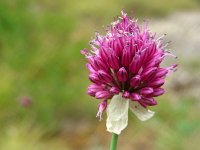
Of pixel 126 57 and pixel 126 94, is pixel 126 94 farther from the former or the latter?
pixel 126 57

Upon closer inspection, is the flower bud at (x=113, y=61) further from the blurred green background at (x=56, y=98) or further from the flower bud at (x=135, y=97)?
the blurred green background at (x=56, y=98)

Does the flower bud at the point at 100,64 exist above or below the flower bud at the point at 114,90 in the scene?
above

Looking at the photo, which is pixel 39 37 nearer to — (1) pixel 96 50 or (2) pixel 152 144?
(2) pixel 152 144

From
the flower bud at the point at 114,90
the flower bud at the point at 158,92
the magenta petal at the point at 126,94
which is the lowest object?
the magenta petal at the point at 126,94

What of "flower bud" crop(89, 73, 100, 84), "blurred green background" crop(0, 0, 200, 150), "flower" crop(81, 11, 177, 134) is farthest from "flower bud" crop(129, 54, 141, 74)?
"blurred green background" crop(0, 0, 200, 150)

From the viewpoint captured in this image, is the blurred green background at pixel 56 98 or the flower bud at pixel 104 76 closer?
the flower bud at pixel 104 76

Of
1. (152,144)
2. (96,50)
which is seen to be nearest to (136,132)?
(152,144)

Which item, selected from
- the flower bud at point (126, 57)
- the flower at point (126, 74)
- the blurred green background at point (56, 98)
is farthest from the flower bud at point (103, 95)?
the blurred green background at point (56, 98)

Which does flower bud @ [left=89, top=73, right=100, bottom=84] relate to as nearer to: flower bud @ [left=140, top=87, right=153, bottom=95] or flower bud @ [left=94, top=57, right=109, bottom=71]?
flower bud @ [left=94, top=57, right=109, bottom=71]
